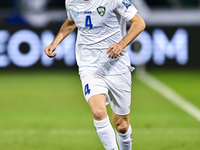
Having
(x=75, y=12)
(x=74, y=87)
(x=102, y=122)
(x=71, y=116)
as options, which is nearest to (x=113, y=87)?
(x=102, y=122)

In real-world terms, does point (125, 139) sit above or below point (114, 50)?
below

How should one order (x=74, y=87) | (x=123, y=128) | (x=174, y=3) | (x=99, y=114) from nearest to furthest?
(x=99, y=114) → (x=123, y=128) → (x=74, y=87) → (x=174, y=3)

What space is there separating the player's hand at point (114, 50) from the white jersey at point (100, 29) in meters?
0.33

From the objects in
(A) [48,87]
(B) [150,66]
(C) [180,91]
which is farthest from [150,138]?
(B) [150,66]

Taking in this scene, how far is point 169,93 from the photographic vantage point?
1138 centimetres

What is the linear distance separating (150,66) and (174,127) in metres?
6.48

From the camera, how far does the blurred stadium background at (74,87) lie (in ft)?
24.0

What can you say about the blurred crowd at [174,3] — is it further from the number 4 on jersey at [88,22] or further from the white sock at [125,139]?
the number 4 on jersey at [88,22]

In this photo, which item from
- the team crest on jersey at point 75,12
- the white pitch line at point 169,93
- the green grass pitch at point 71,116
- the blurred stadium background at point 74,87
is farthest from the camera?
the white pitch line at point 169,93

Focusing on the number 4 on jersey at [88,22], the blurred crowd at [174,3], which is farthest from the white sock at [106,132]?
the blurred crowd at [174,3]

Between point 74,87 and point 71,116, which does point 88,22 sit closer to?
point 71,116

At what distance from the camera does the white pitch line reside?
9.37 metres

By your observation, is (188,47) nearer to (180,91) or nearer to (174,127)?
(180,91)

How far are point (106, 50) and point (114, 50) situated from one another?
1.23 feet
